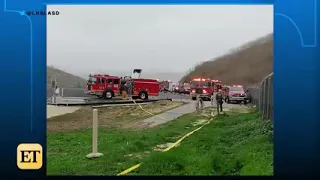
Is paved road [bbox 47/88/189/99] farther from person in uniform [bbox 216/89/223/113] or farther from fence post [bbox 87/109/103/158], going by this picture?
person in uniform [bbox 216/89/223/113]

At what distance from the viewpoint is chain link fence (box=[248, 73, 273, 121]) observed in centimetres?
369

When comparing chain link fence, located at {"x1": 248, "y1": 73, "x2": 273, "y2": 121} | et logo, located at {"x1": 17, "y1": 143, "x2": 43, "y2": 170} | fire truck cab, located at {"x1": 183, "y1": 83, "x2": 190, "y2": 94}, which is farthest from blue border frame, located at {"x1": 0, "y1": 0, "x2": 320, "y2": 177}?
fire truck cab, located at {"x1": 183, "y1": 83, "x2": 190, "y2": 94}

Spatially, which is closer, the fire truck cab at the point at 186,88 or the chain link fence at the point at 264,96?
the chain link fence at the point at 264,96

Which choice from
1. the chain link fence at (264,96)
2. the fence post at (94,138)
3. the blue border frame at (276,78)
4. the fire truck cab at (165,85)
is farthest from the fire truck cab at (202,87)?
the fence post at (94,138)

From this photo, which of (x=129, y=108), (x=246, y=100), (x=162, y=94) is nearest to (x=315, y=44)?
(x=246, y=100)

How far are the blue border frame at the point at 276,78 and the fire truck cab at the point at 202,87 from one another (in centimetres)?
50

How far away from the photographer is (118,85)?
395 centimetres

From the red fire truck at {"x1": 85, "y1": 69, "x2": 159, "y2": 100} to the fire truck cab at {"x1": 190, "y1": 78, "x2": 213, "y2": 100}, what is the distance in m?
0.27

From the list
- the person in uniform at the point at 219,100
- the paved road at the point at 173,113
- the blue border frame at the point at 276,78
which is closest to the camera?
the blue border frame at the point at 276,78

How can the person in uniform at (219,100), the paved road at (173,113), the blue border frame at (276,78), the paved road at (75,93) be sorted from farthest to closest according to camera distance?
the person in uniform at (219,100), the paved road at (173,113), the paved road at (75,93), the blue border frame at (276,78)

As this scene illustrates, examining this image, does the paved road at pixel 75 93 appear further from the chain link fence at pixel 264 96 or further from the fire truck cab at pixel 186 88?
the chain link fence at pixel 264 96

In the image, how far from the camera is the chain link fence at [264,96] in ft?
12.1

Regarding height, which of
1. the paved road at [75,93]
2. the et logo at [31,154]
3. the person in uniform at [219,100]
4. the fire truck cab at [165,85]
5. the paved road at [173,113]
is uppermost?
the fire truck cab at [165,85]

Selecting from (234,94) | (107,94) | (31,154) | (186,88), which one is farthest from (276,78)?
(31,154)
